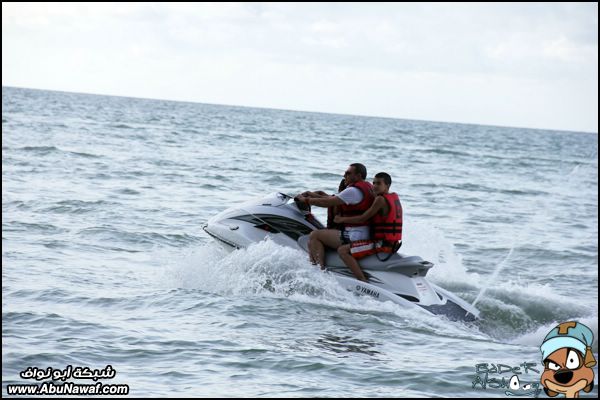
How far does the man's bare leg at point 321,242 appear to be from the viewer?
897cm

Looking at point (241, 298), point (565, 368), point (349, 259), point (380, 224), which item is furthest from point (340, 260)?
point (565, 368)

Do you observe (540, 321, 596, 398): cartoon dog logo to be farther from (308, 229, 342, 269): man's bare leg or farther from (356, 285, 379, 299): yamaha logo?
(308, 229, 342, 269): man's bare leg

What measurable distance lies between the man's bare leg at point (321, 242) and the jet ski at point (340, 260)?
0.09 metres

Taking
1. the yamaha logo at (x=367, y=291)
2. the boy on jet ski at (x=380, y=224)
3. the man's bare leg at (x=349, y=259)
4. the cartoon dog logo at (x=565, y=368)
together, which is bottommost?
the cartoon dog logo at (x=565, y=368)

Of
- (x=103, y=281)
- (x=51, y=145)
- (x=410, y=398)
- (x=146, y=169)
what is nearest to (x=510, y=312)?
(x=410, y=398)

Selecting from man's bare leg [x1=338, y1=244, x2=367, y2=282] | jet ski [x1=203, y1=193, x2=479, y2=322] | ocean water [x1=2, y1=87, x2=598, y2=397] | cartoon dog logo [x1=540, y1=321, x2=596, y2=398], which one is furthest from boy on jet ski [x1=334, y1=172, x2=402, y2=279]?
cartoon dog logo [x1=540, y1=321, x2=596, y2=398]

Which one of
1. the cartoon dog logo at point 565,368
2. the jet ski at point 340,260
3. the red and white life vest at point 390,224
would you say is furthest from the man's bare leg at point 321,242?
the cartoon dog logo at point 565,368

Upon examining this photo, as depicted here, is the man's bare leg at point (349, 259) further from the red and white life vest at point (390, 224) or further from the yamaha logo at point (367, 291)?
the red and white life vest at point (390, 224)

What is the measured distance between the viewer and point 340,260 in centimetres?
904

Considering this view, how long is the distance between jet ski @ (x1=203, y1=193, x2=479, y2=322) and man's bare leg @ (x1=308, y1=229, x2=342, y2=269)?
0.31ft

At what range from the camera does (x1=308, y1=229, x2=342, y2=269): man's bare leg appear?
8.97 meters

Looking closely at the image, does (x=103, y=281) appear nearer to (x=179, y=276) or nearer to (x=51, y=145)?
(x=179, y=276)

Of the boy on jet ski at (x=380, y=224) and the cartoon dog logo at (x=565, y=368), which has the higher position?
the boy on jet ski at (x=380, y=224)

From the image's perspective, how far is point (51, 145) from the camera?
2934 centimetres
